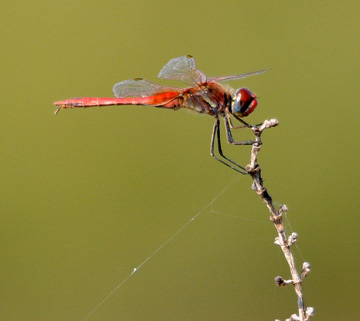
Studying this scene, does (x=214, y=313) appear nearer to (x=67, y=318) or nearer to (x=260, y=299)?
(x=260, y=299)

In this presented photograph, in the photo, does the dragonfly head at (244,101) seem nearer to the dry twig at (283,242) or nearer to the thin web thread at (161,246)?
the dry twig at (283,242)

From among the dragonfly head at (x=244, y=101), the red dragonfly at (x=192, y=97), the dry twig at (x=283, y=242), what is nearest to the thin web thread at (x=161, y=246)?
the red dragonfly at (x=192, y=97)

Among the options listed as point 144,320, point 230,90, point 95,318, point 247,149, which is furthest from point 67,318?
point 230,90

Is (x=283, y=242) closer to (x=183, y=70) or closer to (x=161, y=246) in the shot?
(x=183, y=70)

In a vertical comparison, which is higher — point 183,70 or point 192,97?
point 183,70

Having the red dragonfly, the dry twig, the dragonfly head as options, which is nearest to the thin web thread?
the red dragonfly

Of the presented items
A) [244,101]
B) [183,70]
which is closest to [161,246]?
[183,70]

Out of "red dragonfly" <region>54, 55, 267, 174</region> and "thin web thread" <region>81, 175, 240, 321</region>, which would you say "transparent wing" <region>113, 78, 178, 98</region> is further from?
"thin web thread" <region>81, 175, 240, 321</region>

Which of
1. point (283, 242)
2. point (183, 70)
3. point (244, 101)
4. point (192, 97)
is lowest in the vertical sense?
point (283, 242)
